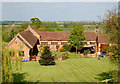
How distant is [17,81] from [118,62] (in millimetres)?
8722

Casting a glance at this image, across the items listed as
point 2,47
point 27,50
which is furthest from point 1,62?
point 27,50

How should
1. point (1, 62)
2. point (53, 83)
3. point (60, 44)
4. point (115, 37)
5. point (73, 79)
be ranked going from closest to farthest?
point (1, 62) < point (115, 37) < point (53, 83) < point (73, 79) < point (60, 44)

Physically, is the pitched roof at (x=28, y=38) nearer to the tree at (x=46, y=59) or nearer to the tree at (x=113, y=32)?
the tree at (x=46, y=59)

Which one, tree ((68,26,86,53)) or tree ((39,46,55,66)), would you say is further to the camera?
tree ((68,26,86,53))

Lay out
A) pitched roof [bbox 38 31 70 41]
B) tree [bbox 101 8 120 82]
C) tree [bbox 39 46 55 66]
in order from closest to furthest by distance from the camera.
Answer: tree [bbox 101 8 120 82] → tree [bbox 39 46 55 66] → pitched roof [bbox 38 31 70 41]

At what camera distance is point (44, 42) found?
47.9 metres

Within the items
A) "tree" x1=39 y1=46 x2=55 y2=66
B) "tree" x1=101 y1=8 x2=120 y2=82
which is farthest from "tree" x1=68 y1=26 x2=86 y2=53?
"tree" x1=101 y1=8 x2=120 y2=82

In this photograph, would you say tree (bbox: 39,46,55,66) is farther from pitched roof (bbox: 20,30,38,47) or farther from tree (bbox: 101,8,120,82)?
tree (bbox: 101,8,120,82)

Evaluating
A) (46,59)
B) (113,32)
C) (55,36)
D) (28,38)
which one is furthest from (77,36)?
(113,32)

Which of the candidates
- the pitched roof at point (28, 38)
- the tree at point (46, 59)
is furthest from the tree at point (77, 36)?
the tree at point (46, 59)

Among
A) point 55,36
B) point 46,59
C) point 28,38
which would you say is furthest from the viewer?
point 55,36

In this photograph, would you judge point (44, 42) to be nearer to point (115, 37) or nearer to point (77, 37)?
point (77, 37)

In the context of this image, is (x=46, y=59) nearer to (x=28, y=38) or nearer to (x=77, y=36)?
(x=28, y=38)

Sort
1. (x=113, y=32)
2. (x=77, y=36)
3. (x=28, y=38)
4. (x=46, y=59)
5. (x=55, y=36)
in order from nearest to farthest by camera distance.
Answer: (x=113, y=32) < (x=46, y=59) < (x=28, y=38) < (x=77, y=36) < (x=55, y=36)
